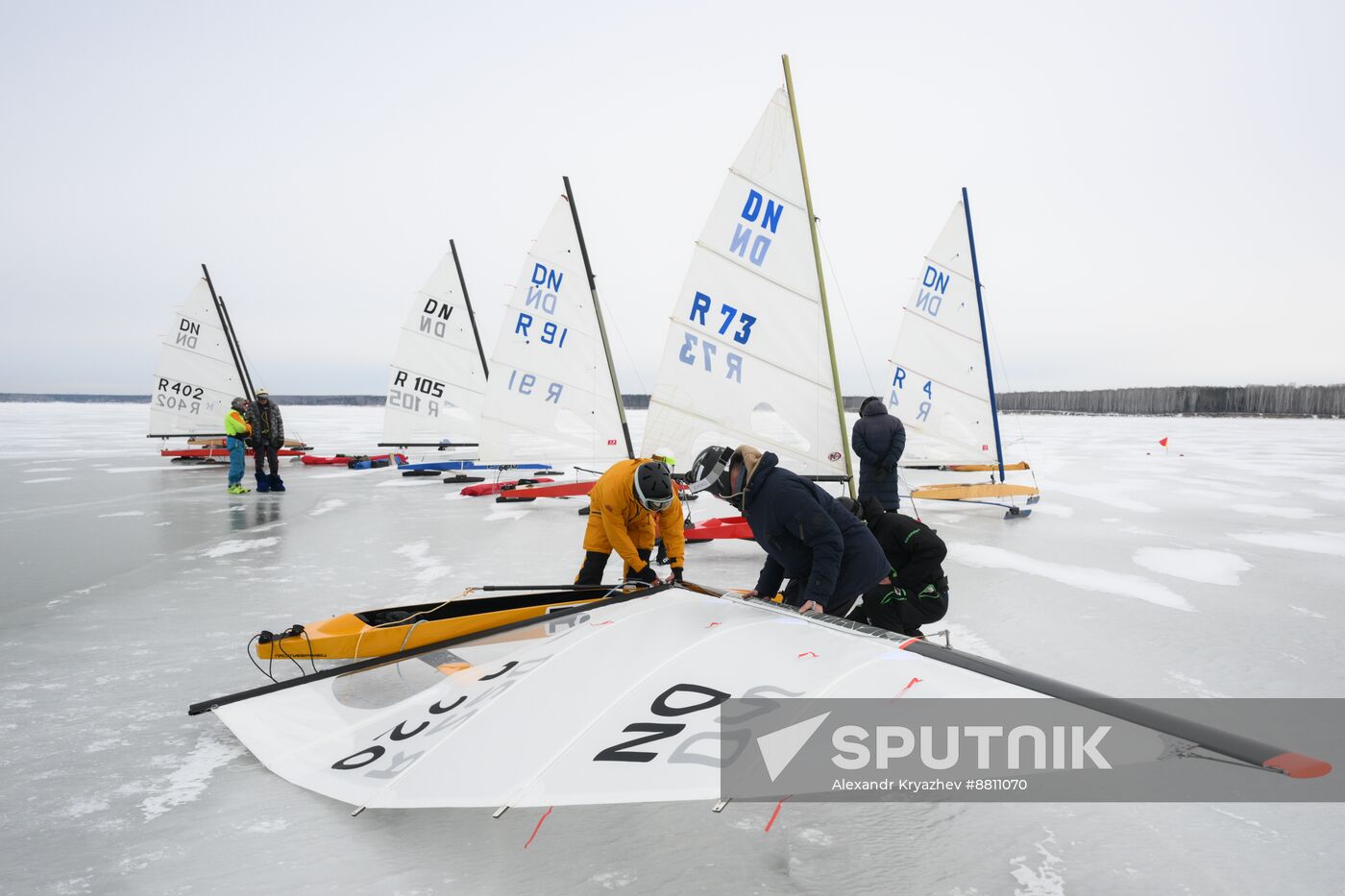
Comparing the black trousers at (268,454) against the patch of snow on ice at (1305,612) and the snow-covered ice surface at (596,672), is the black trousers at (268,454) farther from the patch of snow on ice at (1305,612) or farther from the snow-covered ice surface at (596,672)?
the patch of snow on ice at (1305,612)

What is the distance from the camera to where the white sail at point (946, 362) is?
9086mm

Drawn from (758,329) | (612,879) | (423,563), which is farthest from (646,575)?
(758,329)

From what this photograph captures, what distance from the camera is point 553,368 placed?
9.31 m

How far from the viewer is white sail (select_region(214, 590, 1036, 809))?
1904 millimetres

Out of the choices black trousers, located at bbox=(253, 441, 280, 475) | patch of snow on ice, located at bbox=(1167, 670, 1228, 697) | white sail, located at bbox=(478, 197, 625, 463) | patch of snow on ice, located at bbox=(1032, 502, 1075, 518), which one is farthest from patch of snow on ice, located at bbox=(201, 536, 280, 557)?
patch of snow on ice, located at bbox=(1032, 502, 1075, 518)

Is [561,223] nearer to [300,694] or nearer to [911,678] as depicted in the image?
[300,694]

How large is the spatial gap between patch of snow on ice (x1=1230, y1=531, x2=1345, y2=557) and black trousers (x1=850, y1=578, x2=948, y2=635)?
473 cm

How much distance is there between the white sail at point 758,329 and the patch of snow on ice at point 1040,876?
14.9ft

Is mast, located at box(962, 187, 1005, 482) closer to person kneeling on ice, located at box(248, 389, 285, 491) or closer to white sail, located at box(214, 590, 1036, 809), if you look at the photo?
white sail, located at box(214, 590, 1036, 809)

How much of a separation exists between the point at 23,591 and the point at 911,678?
5.69 meters

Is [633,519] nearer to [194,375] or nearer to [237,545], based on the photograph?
[237,545]

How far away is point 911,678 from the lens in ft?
6.55

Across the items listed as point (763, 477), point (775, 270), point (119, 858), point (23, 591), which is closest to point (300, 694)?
point (119, 858)

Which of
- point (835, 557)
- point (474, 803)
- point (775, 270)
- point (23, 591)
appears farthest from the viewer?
point (775, 270)
